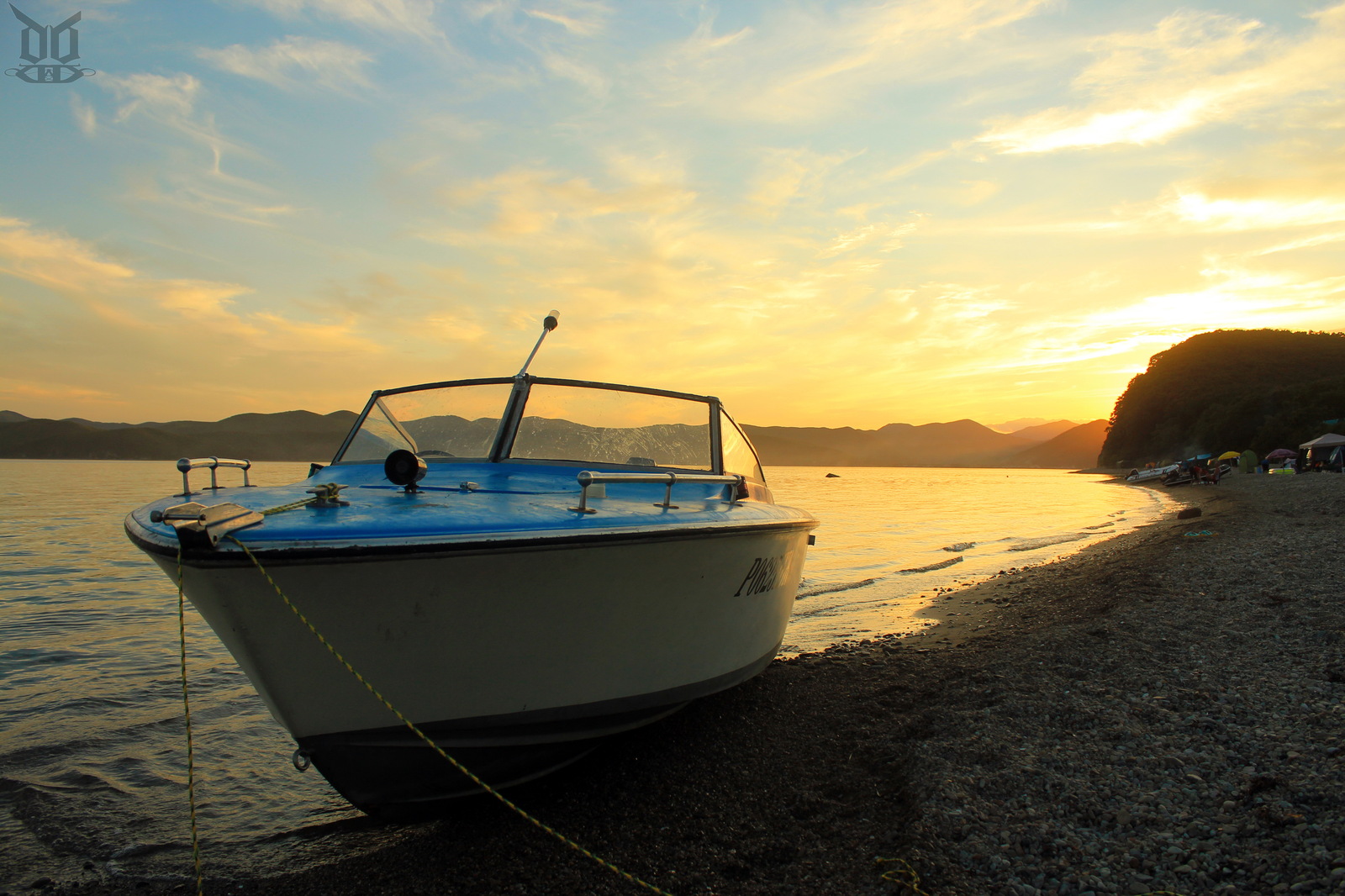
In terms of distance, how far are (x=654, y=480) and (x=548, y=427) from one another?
122 centimetres

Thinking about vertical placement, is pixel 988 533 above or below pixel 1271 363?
below

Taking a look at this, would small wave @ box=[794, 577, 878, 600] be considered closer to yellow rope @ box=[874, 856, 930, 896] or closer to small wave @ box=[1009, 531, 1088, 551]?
small wave @ box=[1009, 531, 1088, 551]

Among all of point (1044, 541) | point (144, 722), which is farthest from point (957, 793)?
point (1044, 541)

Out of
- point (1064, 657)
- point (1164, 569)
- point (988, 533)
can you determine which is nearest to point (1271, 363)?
point (988, 533)

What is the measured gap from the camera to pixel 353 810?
3.99m

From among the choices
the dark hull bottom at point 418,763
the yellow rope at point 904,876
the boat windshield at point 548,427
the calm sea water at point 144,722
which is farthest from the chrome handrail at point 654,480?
the calm sea water at point 144,722

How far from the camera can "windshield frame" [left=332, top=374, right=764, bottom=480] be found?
14.7 ft

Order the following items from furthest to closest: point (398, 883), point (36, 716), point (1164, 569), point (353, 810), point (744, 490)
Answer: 1. point (1164, 569)
2. point (36, 716)
3. point (744, 490)
4. point (353, 810)
5. point (398, 883)

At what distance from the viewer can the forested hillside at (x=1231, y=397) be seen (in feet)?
203

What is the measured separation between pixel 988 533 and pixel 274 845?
19209 millimetres

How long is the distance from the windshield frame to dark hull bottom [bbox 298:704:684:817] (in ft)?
5.80

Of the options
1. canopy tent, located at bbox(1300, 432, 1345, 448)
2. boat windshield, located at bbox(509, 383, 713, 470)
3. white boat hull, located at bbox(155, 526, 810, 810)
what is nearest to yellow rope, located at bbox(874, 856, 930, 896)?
white boat hull, located at bbox(155, 526, 810, 810)

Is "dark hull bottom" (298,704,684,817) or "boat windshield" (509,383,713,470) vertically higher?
"boat windshield" (509,383,713,470)

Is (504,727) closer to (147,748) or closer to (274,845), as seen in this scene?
(274,845)
